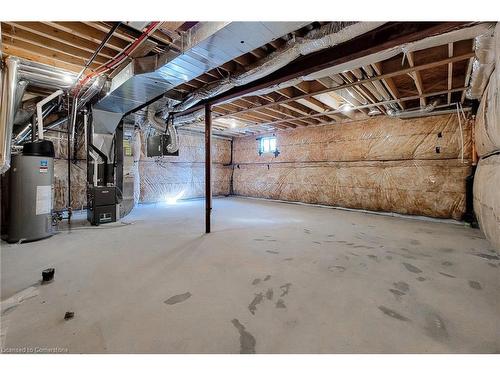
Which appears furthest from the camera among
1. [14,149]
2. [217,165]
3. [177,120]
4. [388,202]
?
[217,165]

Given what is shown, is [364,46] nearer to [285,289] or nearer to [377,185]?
[285,289]

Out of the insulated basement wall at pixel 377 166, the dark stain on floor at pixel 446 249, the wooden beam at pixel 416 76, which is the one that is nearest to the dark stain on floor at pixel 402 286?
the dark stain on floor at pixel 446 249

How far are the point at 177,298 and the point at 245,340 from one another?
2.14 feet

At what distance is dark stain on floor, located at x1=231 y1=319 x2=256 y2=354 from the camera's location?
112cm

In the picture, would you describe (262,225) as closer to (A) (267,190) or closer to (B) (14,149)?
(A) (267,190)

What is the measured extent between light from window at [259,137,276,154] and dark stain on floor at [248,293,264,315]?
5.97 meters

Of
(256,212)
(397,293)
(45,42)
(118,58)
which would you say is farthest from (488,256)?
(45,42)

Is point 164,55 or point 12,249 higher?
point 164,55

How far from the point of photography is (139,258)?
235cm

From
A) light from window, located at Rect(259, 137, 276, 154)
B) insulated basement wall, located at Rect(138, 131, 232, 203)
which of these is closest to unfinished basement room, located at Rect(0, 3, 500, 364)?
insulated basement wall, located at Rect(138, 131, 232, 203)

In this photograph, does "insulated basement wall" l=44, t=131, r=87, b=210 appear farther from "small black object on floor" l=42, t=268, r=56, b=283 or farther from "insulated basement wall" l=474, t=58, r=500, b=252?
"insulated basement wall" l=474, t=58, r=500, b=252

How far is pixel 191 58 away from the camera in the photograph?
2.09m
